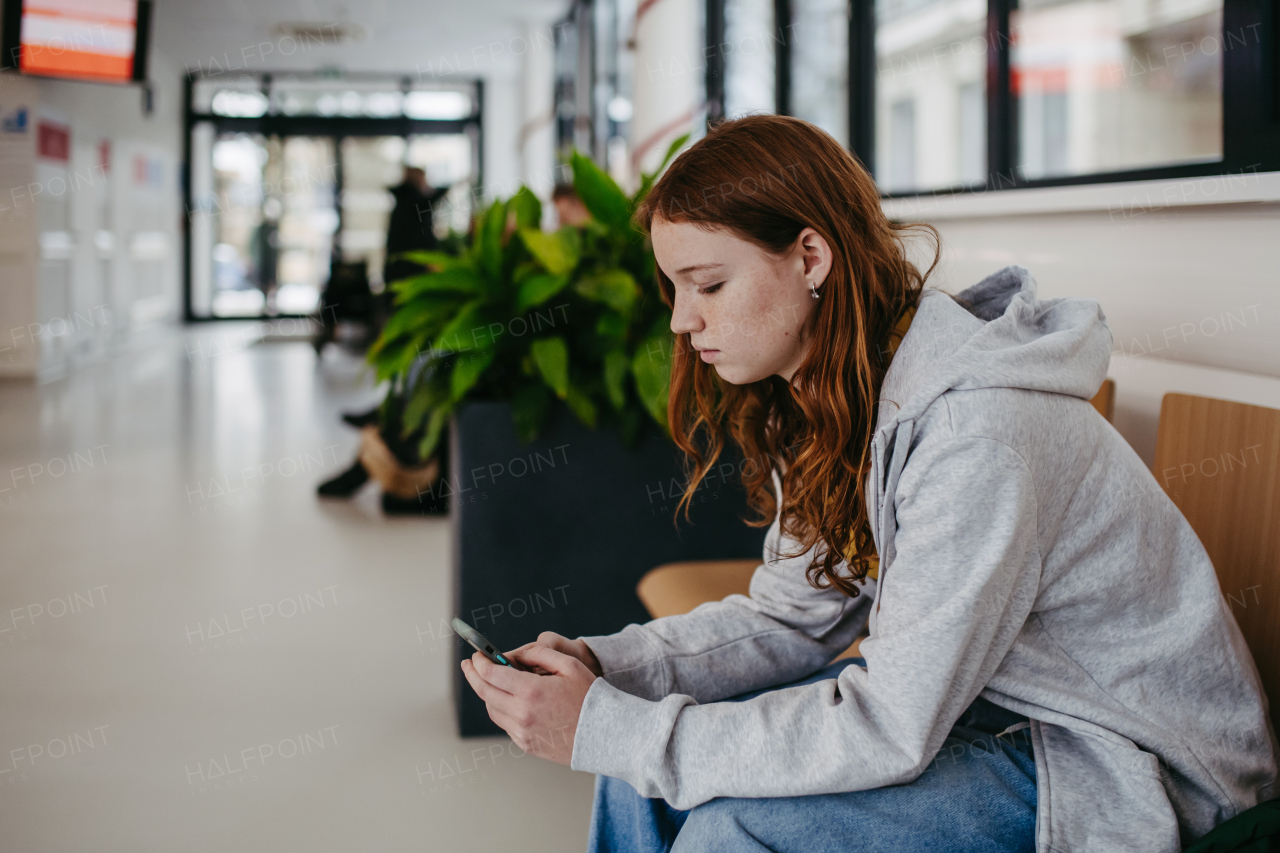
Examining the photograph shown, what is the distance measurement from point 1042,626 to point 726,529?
3.77 feet

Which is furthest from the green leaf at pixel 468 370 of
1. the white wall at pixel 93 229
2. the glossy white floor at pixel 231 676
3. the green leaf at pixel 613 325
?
the white wall at pixel 93 229

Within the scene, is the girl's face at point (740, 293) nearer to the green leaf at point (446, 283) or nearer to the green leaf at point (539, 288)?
the green leaf at point (539, 288)

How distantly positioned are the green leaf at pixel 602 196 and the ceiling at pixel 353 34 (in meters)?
8.06

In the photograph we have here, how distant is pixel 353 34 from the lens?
10.3 m

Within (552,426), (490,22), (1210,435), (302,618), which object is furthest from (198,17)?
(1210,435)

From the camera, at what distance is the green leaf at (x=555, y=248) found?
76.7 inches

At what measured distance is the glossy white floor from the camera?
1719 mm

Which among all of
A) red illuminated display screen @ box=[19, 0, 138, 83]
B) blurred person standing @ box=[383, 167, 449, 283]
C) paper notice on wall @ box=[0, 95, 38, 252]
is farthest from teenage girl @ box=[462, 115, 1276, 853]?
paper notice on wall @ box=[0, 95, 38, 252]

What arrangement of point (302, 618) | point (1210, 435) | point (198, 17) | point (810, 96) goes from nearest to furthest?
1. point (1210, 435)
2. point (302, 618)
3. point (810, 96)
4. point (198, 17)

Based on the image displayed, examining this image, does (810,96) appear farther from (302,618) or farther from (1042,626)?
(1042,626)

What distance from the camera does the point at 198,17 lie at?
31.3 feet

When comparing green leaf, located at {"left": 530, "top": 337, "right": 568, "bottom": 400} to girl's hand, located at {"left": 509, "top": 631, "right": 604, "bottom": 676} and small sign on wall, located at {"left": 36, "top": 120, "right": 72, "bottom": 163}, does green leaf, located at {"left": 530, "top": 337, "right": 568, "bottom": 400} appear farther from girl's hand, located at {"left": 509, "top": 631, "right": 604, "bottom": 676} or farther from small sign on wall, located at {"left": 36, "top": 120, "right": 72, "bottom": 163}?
small sign on wall, located at {"left": 36, "top": 120, "right": 72, "bottom": 163}

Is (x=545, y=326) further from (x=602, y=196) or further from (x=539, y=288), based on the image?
(x=602, y=196)

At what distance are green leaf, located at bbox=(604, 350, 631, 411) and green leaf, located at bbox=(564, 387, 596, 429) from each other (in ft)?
0.15
